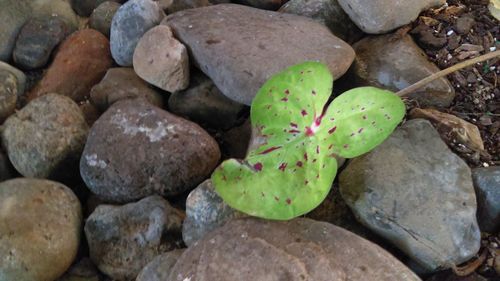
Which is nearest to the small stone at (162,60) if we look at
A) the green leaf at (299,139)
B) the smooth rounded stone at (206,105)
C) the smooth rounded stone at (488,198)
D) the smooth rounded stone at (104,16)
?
the smooth rounded stone at (206,105)

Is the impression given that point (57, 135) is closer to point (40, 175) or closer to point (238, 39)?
point (40, 175)

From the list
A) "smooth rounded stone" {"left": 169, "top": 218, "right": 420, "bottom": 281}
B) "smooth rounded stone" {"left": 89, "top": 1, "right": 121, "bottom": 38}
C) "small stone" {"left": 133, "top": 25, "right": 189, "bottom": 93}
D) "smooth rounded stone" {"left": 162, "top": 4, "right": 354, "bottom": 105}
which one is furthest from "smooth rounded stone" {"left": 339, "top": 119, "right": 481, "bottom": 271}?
"smooth rounded stone" {"left": 89, "top": 1, "right": 121, "bottom": 38}

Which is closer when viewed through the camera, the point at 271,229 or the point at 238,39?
the point at 271,229

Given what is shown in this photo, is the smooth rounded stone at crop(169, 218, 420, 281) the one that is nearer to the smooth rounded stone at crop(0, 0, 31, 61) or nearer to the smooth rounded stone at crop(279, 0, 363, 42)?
the smooth rounded stone at crop(279, 0, 363, 42)

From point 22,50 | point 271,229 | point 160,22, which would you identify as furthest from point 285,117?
point 22,50

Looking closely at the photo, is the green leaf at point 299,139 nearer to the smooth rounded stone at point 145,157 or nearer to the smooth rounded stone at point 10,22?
the smooth rounded stone at point 145,157

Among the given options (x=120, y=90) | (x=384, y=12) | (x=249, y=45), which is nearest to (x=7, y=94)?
(x=120, y=90)

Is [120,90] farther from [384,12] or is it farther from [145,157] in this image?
[384,12]
